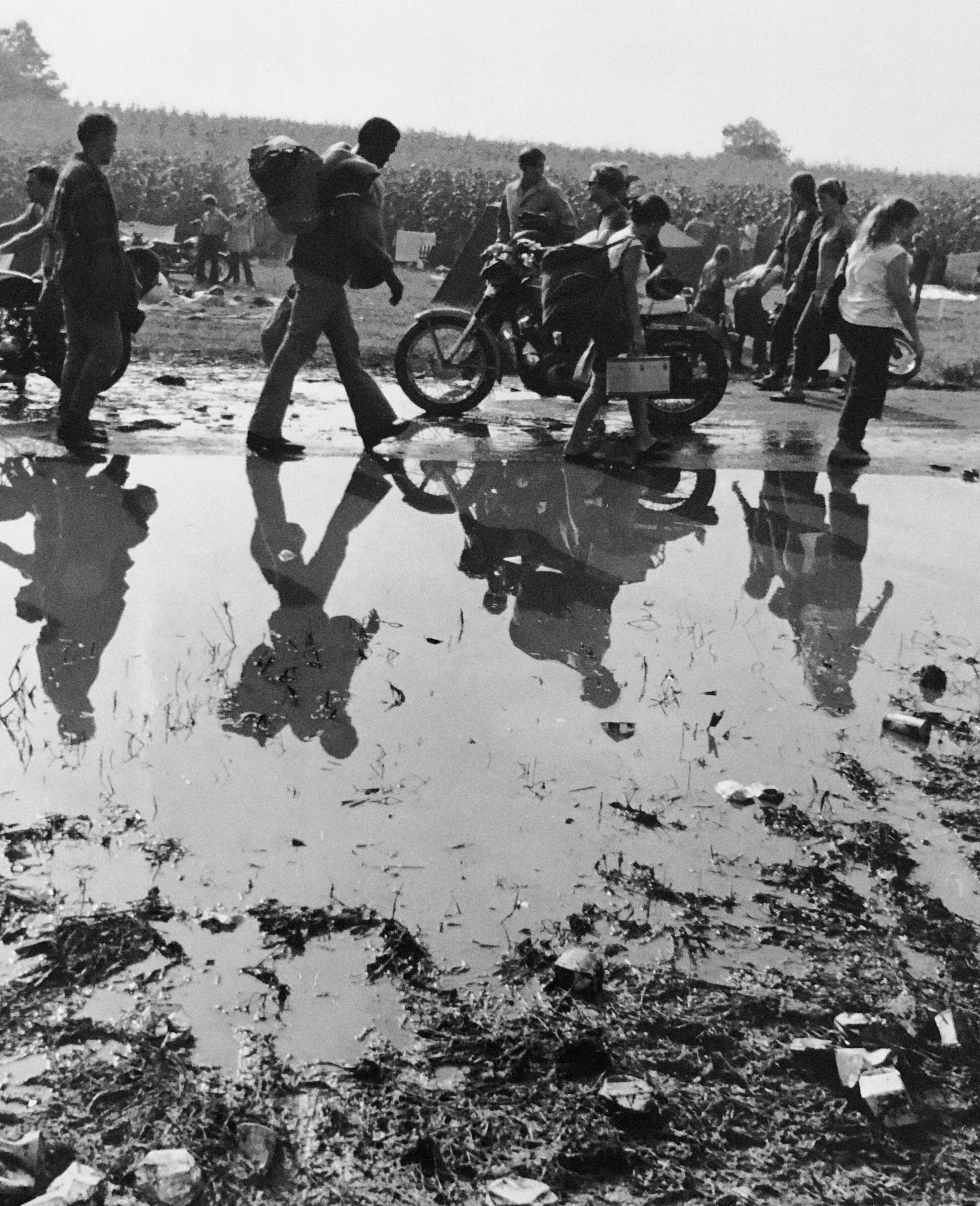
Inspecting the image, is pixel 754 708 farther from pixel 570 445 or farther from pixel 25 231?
pixel 25 231

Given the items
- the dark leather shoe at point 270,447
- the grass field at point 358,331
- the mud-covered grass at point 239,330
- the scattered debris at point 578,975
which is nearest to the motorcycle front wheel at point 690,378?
the grass field at point 358,331

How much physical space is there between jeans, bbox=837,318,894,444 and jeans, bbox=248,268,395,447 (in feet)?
10.5

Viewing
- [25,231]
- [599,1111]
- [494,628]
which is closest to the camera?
[599,1111]

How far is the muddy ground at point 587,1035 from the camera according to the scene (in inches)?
106

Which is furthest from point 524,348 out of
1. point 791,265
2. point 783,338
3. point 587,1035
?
point 587,1035

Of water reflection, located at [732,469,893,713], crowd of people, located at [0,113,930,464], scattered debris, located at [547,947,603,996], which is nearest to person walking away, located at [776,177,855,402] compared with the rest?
crowd of people, located at [0,113,930,464]

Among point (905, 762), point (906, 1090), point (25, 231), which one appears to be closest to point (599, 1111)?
point (906, 1090)

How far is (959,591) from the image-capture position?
6.62 metres

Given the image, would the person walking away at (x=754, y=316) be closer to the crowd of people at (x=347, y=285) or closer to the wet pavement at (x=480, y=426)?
the wet pavement at (x=480, y=426)

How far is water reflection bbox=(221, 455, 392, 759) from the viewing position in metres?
4.70

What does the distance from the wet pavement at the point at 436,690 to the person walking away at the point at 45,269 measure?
4.69 ft

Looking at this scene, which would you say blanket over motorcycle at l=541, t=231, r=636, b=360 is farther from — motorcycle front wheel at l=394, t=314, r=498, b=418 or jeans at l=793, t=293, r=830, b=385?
jeans at l=793, t=293, r=830, b=385

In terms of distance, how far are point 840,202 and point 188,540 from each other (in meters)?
6.94

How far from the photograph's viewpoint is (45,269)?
33.4 ft
